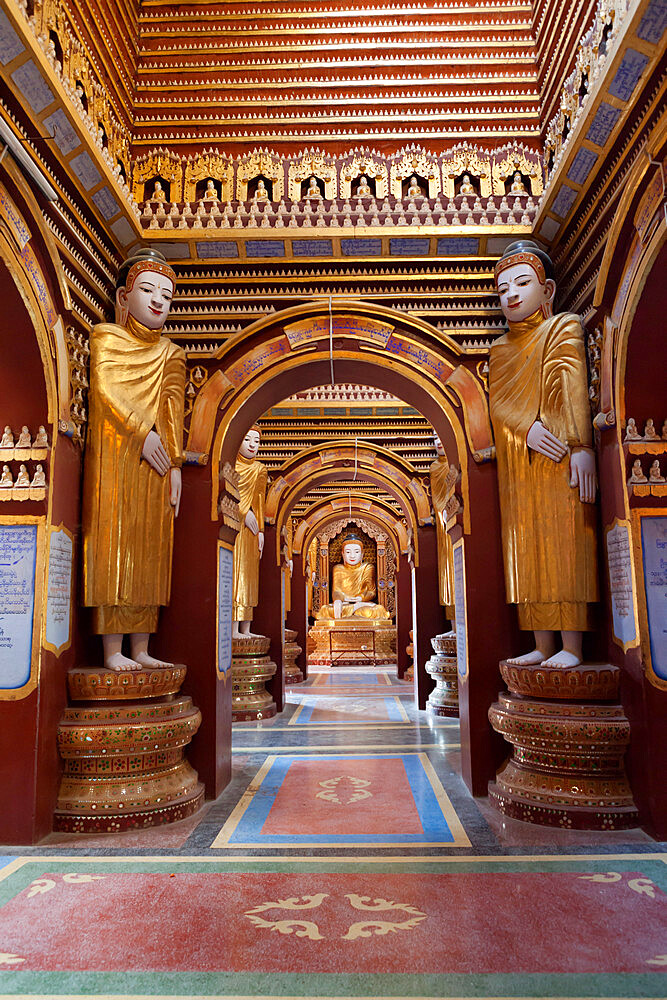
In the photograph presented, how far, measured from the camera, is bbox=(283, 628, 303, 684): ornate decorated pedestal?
11.4 m

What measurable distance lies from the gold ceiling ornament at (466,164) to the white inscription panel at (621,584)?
270 centimetres

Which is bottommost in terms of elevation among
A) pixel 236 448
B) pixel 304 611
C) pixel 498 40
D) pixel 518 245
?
pixel 304 611

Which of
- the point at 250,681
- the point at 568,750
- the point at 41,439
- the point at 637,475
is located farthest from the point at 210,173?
the point at 250,681

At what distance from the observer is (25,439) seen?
12.5 feet

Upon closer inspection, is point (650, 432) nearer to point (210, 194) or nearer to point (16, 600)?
point (210, 194)

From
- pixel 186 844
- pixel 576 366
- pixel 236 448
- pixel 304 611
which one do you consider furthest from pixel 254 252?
pixel 304 611

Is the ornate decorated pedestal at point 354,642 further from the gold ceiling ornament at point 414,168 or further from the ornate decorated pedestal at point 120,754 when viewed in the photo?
the gold ceiling ornament at point 414,168

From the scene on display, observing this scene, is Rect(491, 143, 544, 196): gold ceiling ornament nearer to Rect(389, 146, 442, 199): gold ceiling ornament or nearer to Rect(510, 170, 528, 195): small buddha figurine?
Rect(510, 170, 528, 195): small buddha figurine

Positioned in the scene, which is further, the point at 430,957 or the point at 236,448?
the point at 236,448

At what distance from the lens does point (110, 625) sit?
13.4ft

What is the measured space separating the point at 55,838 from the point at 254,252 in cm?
404

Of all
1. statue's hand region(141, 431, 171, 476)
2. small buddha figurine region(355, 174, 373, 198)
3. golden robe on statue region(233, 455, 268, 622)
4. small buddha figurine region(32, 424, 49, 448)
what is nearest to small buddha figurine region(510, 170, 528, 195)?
small buddha figurine region(355, 174, 373, 198)

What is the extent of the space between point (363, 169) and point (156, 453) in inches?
103

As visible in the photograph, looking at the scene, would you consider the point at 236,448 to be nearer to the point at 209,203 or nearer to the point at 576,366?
the point at 209,203
